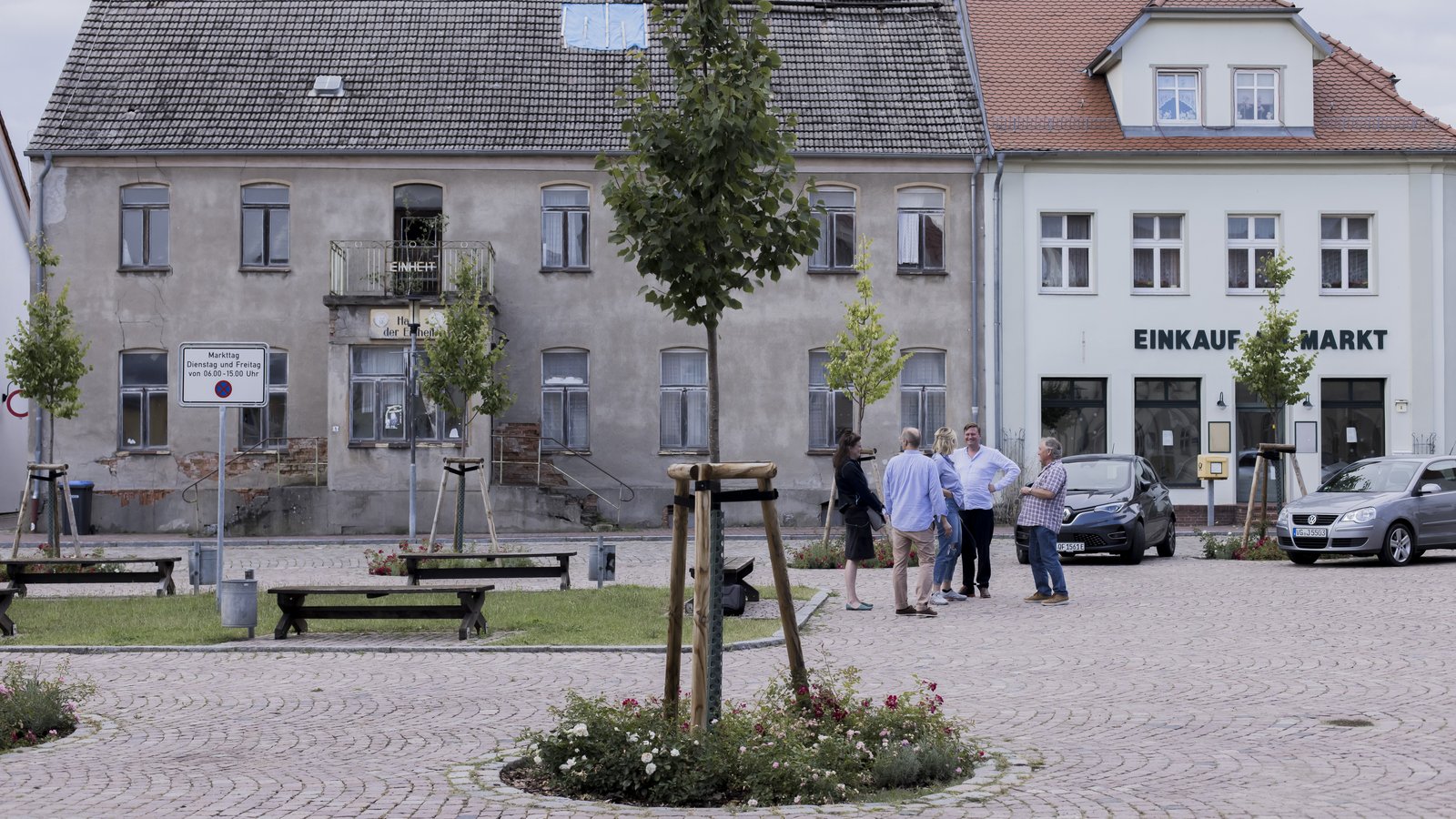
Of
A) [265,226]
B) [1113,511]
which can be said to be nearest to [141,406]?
[265,226]

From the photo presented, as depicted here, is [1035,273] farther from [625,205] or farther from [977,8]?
[625,205]

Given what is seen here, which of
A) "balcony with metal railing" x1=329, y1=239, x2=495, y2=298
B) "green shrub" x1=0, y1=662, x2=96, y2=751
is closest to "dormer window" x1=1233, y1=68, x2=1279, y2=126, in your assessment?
"balcony with metal railing" x1=329, y1=239, x2=495, y2=298

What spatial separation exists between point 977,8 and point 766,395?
11688 millimetres

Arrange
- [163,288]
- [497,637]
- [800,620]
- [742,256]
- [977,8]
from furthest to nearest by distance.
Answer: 1. [977,8]
2. [163,288]
3. [800,620]
4. [497,637]
5. [742,256]

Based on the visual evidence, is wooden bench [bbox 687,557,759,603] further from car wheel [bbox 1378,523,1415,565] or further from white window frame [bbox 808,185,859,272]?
white window frame [bbox 808,185,859,272]

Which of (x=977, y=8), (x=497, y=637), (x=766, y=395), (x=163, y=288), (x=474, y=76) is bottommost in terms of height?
(x=497, y=637)

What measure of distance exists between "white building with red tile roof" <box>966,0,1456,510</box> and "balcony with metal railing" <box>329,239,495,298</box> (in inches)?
419

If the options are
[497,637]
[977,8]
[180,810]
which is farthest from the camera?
[977,8]

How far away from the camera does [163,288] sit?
108ft

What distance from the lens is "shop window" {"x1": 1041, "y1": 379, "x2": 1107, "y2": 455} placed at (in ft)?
109

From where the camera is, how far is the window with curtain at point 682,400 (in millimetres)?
33500

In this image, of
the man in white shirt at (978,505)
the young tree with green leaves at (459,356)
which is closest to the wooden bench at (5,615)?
the young tree with green leaves at (459,356)

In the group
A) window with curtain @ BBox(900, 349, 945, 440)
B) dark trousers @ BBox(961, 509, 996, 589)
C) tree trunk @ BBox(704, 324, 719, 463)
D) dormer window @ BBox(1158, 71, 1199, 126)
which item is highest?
dormer window @ BBox(1158, 71, 1199, 126)

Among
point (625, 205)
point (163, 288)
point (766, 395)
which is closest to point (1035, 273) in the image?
point (766, 395)
